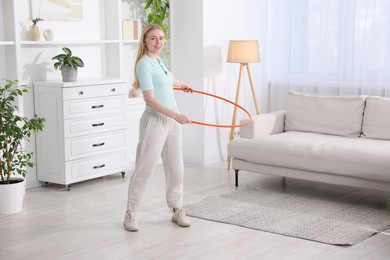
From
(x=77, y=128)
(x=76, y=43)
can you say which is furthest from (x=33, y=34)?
(x=77, y=128)

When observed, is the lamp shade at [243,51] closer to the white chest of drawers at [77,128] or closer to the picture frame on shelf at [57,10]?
the white chest of drawers at [77,128]

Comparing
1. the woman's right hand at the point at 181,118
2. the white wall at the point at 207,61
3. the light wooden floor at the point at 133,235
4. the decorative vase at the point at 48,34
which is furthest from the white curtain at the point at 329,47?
the woman's right hand at the point at 181,118

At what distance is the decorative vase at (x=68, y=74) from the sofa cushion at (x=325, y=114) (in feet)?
6.63

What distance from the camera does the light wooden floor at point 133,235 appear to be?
4094 millimetres

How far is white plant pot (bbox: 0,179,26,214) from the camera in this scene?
5035 millimetres

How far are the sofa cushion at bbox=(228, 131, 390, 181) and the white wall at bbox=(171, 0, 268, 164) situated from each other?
44.3 inches

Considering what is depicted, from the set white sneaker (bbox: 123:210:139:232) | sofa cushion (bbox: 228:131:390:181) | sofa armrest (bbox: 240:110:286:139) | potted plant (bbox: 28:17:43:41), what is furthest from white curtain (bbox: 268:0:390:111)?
white sneaker (bbox: 123:210:139:232)

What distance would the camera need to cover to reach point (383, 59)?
6.67 metres

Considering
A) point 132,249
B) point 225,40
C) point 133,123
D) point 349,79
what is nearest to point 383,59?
point 349,79

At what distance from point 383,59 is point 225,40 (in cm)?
161

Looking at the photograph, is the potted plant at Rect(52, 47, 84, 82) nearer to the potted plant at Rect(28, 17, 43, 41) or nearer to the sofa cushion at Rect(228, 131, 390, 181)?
the potted plant at Rect(28, 17, 43, 41)

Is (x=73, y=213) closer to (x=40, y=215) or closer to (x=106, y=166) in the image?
(x=40, y=215)

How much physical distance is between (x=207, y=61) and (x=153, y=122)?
2525mm

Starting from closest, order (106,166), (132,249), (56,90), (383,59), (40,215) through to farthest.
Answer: (132,249) < (40,215) < (56,90) < (106,166) < (383,59)
